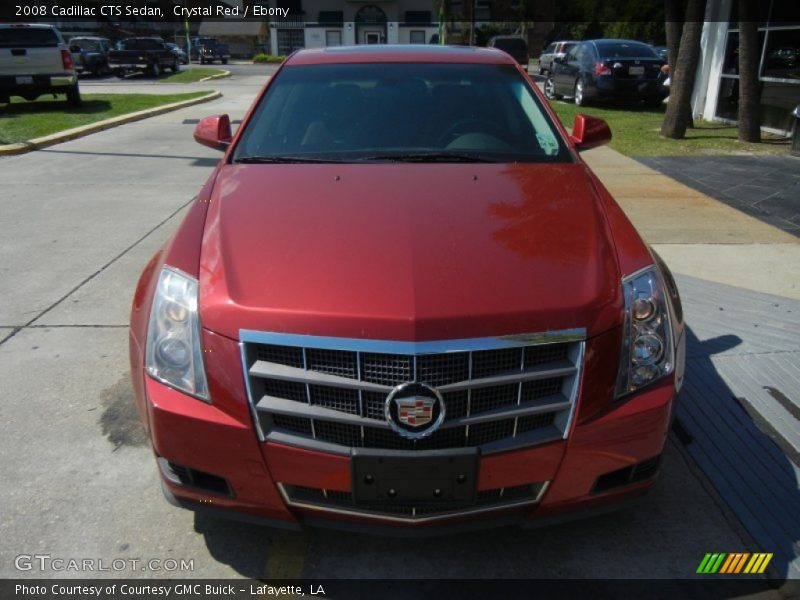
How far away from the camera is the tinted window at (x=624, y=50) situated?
1616cm

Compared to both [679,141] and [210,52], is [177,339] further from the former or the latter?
[210,52]

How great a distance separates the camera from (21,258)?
5.49m

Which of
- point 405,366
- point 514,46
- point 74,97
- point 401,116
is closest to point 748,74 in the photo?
point 401,116

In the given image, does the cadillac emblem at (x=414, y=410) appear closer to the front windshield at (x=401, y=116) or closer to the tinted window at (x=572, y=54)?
the front windshield at (x=401, y=116)

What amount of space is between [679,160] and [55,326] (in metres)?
8.73

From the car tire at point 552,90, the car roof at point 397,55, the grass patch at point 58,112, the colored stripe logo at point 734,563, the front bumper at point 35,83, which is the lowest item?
the colored stripe logo at point 734,563

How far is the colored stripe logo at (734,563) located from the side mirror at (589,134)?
232 centimetres

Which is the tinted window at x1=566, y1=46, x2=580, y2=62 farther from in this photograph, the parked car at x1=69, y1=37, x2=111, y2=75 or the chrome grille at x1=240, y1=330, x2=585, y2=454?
the parked car at x1=69, y1=37, x2=111, y2=75

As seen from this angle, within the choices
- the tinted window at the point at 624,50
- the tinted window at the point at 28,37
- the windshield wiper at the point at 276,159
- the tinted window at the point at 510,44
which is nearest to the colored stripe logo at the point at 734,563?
the windshield wiper at the point at 276,159

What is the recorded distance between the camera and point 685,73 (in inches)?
436

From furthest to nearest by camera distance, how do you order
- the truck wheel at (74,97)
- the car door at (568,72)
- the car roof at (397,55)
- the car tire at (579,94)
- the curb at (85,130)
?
the car door at (568,72), the car tire at (579,94), the truck wheel at (74,97), the curb at (85,130), the car roof at (397,55)

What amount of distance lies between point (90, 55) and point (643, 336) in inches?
1323

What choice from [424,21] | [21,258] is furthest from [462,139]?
[424,21]

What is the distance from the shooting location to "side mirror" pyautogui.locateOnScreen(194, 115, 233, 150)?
394cm
